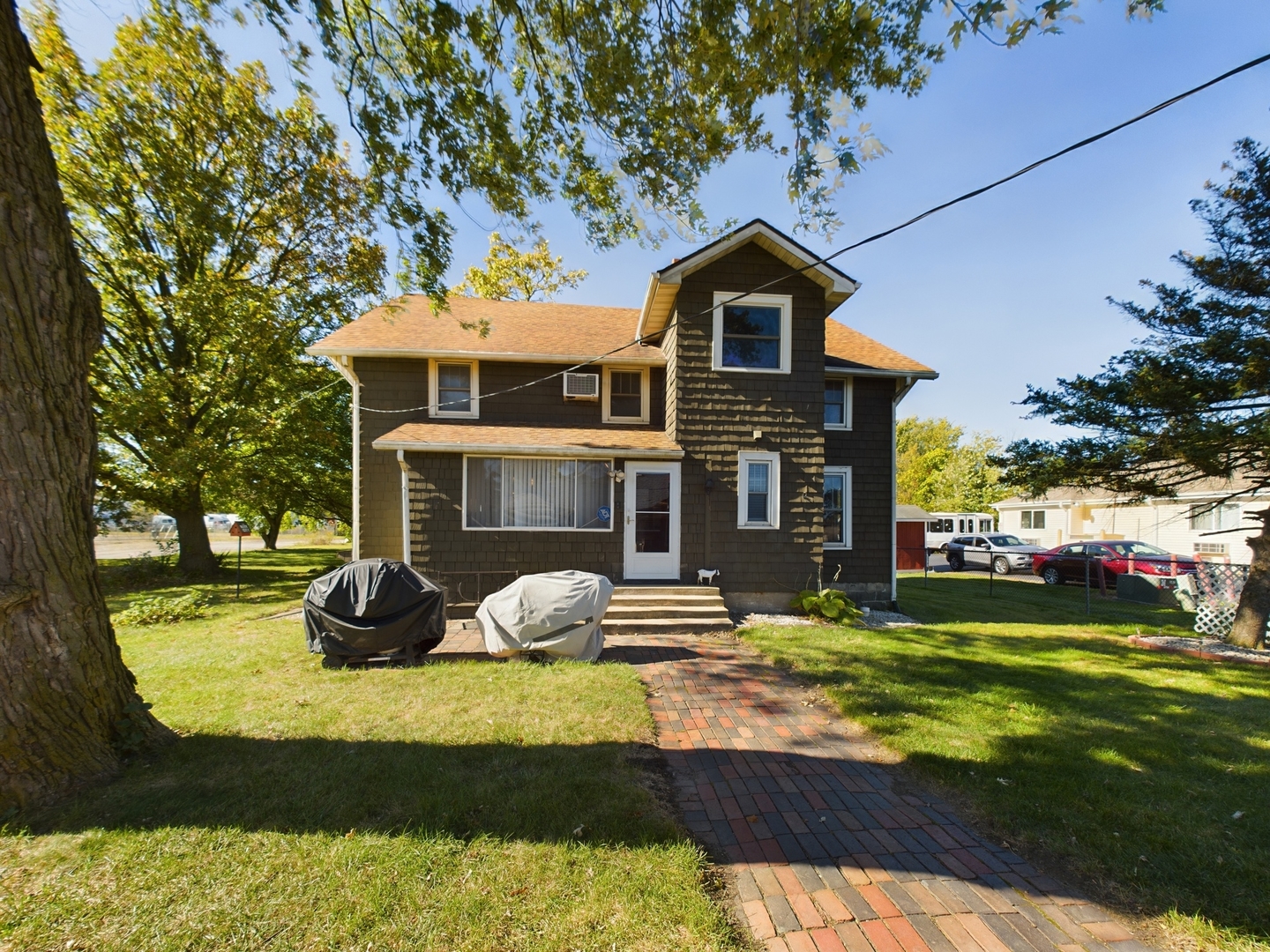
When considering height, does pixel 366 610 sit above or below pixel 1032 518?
below

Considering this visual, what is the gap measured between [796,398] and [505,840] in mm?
8632

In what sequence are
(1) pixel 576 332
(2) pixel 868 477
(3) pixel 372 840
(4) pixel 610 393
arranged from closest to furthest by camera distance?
(3) pixel 372 840 < (4) pixel 610 393 < (2) pixel 868 477 < (1) pixel 576 332

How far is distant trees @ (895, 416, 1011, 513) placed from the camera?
35594mm

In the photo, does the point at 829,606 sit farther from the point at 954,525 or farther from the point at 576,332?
the point at 954,525

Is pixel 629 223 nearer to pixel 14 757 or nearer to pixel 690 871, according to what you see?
pixel 690 871

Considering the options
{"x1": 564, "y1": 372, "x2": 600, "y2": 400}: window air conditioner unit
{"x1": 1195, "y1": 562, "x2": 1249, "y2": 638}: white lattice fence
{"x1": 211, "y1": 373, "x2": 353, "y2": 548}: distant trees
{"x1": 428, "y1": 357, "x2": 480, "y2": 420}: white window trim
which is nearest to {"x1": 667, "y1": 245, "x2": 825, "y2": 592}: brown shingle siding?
{"x1": 564, "y1": 372, "x2": 600, "y2": 400}: window air conditioner unit

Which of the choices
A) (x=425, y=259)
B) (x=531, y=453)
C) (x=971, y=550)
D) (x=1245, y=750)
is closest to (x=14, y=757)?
(x=425, y=259)

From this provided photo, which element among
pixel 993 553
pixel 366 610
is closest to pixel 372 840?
pixel 366 610

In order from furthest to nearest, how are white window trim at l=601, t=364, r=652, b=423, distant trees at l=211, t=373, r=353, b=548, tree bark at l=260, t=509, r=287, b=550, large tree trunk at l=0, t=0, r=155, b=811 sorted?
tree bark at l=260, t=509, r=287, b=550
distant trees at l=211, t=373, r=353, b=548
white window trim at l=601, t=364, r=652, b=423
large tree trunk at l=0, t=0, r=155, b=811

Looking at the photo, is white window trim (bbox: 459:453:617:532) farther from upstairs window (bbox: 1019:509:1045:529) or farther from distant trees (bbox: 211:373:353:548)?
upstairs window (bbox: 1019:509:1045:529)

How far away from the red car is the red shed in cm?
358

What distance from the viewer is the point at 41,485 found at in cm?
339

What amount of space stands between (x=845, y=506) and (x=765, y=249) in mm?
5564

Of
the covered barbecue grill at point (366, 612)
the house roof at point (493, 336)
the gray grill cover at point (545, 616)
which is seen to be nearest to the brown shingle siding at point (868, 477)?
the house roof at point (493, 336)
